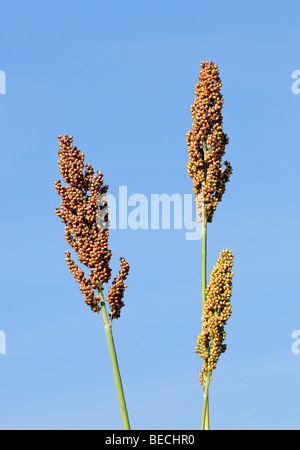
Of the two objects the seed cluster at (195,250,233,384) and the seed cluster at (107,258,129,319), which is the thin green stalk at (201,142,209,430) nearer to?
the seed cluster at (195,250,233,384)

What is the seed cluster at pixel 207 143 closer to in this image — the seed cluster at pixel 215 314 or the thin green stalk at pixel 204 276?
the thin green stalk at pixel 204 276

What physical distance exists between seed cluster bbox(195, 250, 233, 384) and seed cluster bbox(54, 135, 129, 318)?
1.49 meters

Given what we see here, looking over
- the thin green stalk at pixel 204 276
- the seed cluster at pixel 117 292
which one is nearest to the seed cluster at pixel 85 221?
the seed cluster at pixel 117 292

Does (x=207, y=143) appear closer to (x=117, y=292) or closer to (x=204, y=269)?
(x=204, y=269)

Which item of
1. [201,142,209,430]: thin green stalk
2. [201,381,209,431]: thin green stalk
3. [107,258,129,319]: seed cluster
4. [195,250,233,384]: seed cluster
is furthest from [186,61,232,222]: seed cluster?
[201,381,209,431]: thin green stalk

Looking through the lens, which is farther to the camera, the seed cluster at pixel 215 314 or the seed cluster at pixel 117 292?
the seed cluster at pixel 215 314

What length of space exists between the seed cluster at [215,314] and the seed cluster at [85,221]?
1.49 meters

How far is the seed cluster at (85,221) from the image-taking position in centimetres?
1209

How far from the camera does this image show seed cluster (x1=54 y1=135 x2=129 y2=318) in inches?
476

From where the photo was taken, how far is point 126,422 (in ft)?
38.6

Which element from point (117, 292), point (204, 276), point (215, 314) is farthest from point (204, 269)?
point (117, 292)
